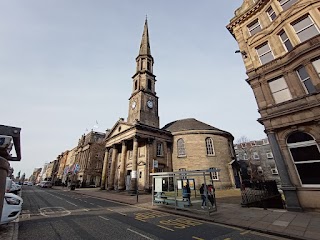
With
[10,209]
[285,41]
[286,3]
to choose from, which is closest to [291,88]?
[285,41]

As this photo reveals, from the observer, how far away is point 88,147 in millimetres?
45375

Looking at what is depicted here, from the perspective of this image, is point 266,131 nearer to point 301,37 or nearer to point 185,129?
point 301,37

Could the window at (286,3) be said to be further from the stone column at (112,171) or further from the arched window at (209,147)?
the stone column at (112,171)

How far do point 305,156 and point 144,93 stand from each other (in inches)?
1083

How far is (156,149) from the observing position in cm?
2744

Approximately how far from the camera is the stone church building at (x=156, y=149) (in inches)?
1013

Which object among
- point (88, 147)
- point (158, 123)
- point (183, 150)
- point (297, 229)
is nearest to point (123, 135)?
point (158, 123)

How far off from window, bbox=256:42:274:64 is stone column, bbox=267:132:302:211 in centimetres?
650

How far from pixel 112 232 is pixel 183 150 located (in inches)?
906

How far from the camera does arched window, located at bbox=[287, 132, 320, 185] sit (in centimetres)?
997

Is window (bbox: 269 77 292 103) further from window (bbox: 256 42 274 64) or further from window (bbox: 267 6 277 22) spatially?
window (bbox: 267 6 277 22)

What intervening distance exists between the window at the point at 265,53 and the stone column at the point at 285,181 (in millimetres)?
6505

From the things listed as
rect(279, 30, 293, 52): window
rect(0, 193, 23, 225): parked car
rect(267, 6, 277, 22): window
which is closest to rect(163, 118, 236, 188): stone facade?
rect(279, 30, 293, 52): window

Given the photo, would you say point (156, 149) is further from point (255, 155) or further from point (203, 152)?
point (255, 155)
